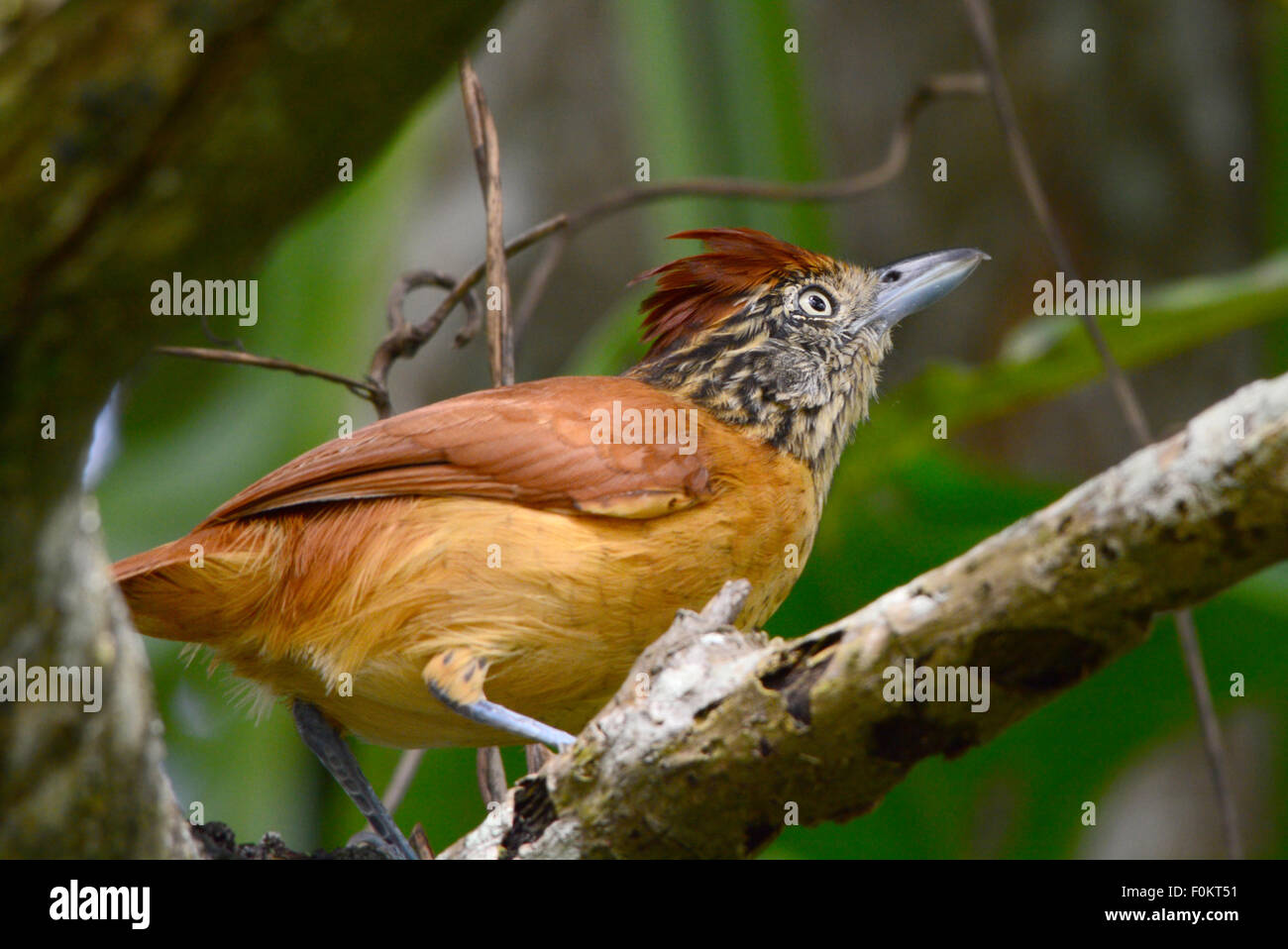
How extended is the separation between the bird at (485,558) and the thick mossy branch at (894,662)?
598 millimetres

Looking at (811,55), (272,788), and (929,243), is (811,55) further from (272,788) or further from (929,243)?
(272,788)

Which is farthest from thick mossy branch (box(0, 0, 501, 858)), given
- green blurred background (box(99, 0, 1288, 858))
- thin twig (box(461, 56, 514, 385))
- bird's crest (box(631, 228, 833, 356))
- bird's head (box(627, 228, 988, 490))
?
bird's crest (box(631, 228, 833, 356))

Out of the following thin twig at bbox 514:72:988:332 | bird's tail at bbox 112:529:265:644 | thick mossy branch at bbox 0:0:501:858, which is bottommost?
bird's tail at bbox 112:529:265:644

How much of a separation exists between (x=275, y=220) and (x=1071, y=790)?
4.07m

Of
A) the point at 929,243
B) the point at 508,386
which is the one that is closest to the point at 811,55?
A: the point at 929,243

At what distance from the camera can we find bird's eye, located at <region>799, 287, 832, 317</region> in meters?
3.51

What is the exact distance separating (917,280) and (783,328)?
1.30 ft

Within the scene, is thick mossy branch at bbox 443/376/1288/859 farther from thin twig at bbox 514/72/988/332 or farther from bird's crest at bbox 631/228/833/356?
thin twig at bbox 514/72/988/332

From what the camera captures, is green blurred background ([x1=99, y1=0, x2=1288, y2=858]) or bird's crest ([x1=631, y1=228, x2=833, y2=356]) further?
green blurred background ([x1=99, y1=0, x2=1288, y2=858])

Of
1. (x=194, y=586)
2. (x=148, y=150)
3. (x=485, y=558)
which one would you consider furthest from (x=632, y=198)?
(x=148, y=150)

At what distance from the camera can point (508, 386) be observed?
3.19 m

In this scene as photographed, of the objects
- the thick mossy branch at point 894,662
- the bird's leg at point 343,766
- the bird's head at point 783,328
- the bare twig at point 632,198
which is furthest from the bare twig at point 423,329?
the thick mossy branch at point 894,662

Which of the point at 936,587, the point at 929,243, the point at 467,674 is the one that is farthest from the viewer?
the point at 929,243

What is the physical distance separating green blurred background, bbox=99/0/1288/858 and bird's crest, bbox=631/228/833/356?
458 millimetres
